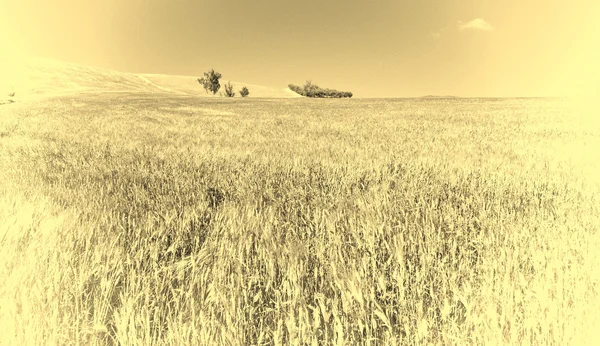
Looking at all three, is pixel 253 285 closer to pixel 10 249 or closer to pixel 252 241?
pixel 252 241

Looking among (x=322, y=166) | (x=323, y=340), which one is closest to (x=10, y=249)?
(x=323, y=340)

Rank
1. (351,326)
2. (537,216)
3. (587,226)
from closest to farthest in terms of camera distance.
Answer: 1. (351,326)
2. (587,226)
3. (537,216)

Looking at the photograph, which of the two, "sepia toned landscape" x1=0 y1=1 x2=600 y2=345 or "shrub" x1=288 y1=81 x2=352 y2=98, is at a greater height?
"shrub" x1=288 y1=81 x2=352 y2=98

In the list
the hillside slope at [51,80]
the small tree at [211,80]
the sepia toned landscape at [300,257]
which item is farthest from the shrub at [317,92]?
the sepia toned landscape at [300,257]

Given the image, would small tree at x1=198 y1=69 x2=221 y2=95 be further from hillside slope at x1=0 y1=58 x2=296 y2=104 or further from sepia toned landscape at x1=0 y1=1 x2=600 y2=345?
sepia toned landscape at x1=0 y1=1 x2=600 y2=345

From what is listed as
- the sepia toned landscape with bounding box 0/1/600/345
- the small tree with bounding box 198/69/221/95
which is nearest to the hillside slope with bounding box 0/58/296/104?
the small tree with bounding box 198/69/221/95

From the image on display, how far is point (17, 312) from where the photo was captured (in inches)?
77.5

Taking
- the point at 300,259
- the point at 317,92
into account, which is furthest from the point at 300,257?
the point at 317,92

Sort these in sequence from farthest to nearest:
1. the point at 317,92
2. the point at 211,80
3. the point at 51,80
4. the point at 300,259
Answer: the point at 317,92
the point at 211,80
the point at 51,80
the point at 300,259

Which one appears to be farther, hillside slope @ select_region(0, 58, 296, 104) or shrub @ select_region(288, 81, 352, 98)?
shrub @ select_region(288, 81, 352, 98)

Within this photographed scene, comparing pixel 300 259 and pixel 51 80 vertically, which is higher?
pixel 51 80

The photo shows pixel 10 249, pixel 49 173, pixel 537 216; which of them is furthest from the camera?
pixel 49 173

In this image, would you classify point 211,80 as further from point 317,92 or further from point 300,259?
point 300,259

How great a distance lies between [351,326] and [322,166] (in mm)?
4130
